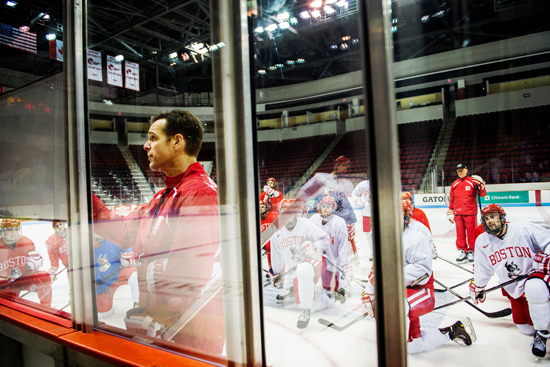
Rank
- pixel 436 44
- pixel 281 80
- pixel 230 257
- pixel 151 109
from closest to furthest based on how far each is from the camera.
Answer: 1. pixel 230 257
2. pixel 281 80
3. pixel 151 109
4. pixel 436 44

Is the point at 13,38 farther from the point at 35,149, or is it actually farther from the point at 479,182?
the point at 479,182

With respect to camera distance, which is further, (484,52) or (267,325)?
(484,52)

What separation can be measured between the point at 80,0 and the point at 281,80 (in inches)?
37.7

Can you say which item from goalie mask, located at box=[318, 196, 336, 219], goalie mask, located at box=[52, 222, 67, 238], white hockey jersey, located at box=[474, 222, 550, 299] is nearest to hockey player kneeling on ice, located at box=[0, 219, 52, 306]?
goalie mask, located at box=[52, 222, 67, 238]

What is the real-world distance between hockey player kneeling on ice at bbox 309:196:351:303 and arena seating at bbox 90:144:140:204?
4.21 feet

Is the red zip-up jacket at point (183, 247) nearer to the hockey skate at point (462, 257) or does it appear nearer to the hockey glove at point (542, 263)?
the hockey glove at point (542, 263)

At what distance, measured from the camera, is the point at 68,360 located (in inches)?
45.8

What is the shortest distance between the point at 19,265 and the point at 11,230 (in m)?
0.28

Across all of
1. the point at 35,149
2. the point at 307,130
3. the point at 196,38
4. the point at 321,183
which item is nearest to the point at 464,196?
the point at 321,183

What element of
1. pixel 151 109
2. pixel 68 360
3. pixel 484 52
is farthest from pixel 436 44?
pixel 68 360

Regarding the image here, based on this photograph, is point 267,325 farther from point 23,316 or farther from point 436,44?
point 436,44

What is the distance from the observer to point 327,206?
196cm

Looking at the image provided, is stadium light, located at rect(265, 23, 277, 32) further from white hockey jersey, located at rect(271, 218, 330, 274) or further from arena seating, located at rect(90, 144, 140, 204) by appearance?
white hockey jersey, located at rect(271, 218, 330, 274)

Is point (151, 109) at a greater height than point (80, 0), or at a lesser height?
lesser
